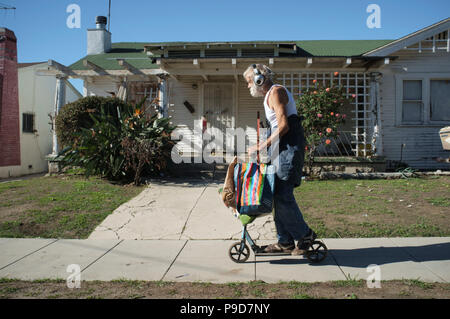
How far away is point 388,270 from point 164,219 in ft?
10.6

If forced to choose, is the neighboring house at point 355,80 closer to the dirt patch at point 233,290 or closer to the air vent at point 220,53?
the air vent at point 220,53

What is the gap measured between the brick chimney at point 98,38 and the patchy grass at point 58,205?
8.17 m

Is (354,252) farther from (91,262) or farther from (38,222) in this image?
(38,222)

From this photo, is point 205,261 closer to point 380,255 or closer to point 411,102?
point 380,255

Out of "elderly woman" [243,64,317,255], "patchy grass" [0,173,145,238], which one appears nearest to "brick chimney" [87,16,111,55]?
"patchy grass" [0,173,145,238]

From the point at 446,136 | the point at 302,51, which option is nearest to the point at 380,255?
the point at 446,136

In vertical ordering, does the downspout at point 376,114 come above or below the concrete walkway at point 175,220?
above

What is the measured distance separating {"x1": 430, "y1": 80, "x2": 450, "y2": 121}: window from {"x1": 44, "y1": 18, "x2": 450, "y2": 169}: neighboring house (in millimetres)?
27

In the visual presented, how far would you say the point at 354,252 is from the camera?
3639 mm

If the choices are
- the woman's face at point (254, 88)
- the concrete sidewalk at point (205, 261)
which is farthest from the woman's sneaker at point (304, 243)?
the woman's face at point (254, 88)

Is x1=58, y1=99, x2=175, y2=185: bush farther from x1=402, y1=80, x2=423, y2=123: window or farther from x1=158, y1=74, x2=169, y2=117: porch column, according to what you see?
x1=402, y1=80, x2=423, y2=123: window

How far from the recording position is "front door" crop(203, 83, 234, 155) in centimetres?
1146

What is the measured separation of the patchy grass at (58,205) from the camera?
4.69m
